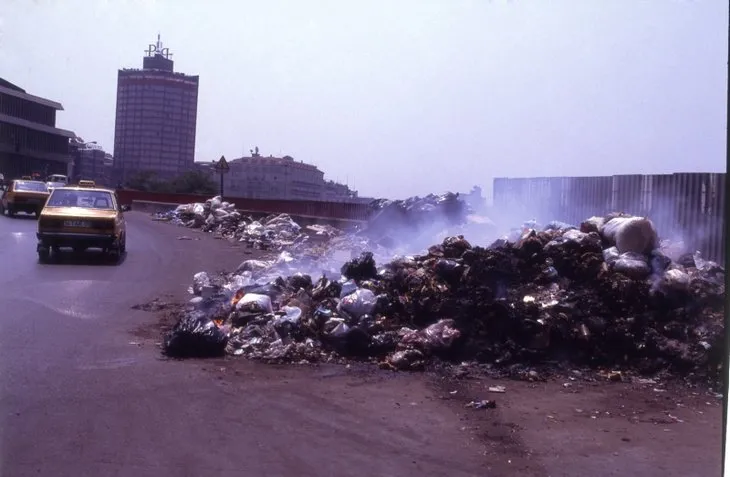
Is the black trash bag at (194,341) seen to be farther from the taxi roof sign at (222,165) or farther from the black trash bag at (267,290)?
the taxi roof sign at (222,165)

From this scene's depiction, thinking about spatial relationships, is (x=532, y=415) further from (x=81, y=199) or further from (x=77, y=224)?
(x=81, y=199)

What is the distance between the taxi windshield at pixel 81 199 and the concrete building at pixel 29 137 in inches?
791

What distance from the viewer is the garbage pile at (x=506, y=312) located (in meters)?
7.98

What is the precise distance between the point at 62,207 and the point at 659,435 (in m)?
13.8

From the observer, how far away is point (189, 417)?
18.6ft

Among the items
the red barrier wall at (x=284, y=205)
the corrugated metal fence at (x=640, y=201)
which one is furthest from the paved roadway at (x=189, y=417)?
the red barrier wall at (x=284, y=205)

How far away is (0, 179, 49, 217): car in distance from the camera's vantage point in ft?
94.1

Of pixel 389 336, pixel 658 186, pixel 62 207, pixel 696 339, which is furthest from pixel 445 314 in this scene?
pixel 62 207

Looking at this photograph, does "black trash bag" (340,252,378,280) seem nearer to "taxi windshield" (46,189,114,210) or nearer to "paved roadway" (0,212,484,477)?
"paved roadway" (0,212,484,477)

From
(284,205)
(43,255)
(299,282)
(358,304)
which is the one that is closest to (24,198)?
(284,205)

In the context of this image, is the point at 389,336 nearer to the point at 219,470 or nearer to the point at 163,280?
the point at 219,470

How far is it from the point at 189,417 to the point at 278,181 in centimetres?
4617

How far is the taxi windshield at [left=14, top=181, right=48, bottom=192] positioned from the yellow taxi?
14.4 m

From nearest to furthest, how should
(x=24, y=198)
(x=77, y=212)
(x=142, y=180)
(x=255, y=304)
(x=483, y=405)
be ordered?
(x=483, y=405), (x=255, y=304), (x=77, y=212), (x=24, y=198), (x=142, y=180)
